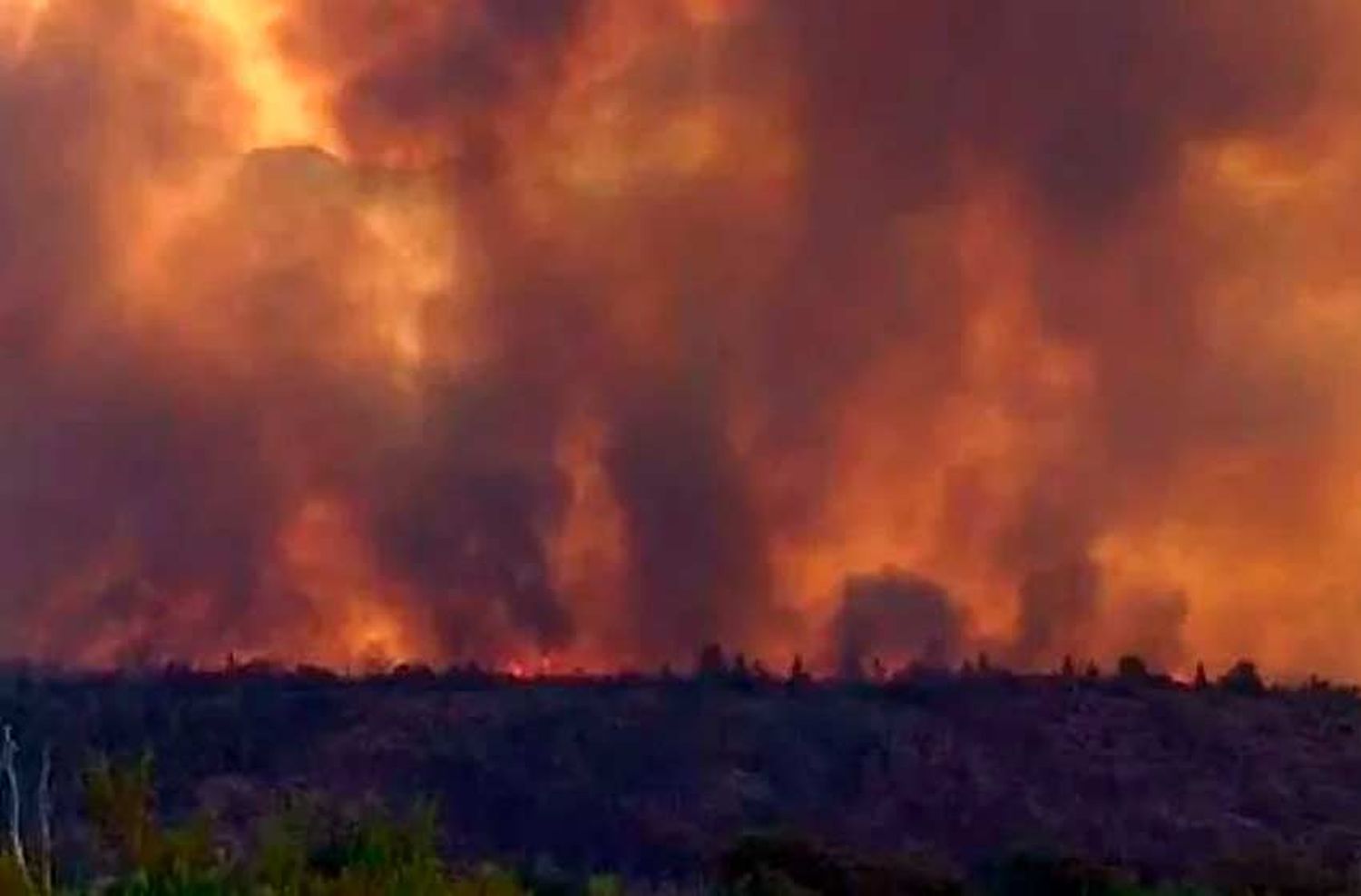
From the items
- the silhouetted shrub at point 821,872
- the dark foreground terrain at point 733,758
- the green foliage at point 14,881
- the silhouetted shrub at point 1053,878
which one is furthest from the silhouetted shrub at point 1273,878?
the green foliage at point 14,881

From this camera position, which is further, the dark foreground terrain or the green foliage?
the dark foreground terrain

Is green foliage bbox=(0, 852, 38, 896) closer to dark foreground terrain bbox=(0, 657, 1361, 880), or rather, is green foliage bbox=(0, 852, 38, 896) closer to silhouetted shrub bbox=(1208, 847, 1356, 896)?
silhouetted shrub bbox=(1208, 847, 1356, 896)

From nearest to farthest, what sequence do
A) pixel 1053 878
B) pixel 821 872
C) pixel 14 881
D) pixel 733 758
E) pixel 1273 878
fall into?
pixel 14 881, pixel 821 872, pixel 1053 878, pixel 1273 878, pixel 733 758

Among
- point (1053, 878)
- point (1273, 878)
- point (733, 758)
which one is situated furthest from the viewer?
point (733, 758)

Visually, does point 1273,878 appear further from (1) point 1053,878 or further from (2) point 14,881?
(2) point 14,881

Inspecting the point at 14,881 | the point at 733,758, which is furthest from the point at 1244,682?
the point at 14,881

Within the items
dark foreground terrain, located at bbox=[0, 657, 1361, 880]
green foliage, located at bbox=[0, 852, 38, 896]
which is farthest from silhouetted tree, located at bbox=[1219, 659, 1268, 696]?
green foliage, located at bbox=[0, 852, 38, 896]

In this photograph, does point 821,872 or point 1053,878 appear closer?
point 821,872

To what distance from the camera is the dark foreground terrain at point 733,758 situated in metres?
56.5

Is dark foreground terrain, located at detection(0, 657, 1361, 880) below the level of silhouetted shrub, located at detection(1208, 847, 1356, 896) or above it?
above

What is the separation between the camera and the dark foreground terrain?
56.5 metres

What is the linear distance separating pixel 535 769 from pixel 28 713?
8926 millimetres

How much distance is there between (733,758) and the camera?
201 ft

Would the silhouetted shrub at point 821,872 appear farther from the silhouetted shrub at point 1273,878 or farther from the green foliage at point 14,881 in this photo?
the green foliage at point 14,881
